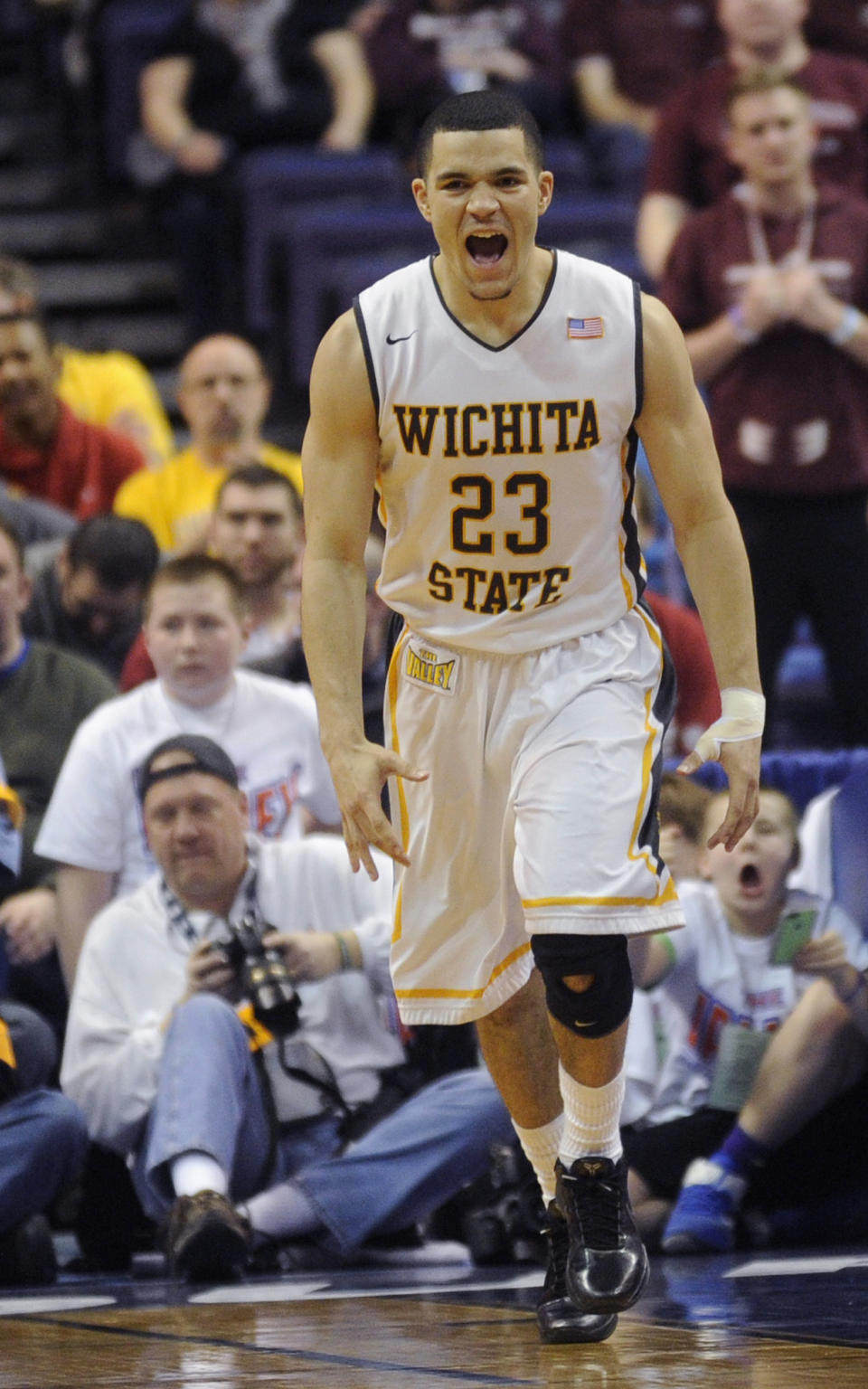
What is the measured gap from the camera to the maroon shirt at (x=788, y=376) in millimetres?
6055

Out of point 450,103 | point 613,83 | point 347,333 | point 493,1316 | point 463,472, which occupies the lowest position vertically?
point 493,1316

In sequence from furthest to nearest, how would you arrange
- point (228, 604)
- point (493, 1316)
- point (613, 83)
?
point (613, 83) → point (228, 604) → point (493, 1316)

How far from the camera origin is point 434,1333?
3.43 m

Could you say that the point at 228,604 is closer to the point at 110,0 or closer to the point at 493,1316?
the point at 493,1316

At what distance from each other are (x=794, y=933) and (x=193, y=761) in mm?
1396

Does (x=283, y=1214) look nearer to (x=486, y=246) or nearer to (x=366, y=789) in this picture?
(x=366, y=789)

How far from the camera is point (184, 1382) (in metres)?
2.93

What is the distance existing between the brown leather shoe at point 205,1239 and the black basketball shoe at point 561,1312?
0.97 metres

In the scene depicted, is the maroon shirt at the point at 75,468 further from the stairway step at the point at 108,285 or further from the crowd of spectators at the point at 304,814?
Answer: the stairway step at the point at 108,285

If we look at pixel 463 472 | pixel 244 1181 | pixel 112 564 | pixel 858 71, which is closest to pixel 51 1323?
pixel 244 1181

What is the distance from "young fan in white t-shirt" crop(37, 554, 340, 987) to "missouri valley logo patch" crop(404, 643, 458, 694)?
194cm

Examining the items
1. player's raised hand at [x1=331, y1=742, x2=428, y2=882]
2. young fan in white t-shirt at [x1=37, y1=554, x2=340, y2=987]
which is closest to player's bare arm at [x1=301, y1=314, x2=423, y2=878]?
player's raised hand at [x1=331, y1=742, x2=428, y2=882]

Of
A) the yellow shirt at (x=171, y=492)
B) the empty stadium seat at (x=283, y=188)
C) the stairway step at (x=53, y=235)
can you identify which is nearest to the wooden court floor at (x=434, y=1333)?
the yellow shirt at (x=171, y=492)

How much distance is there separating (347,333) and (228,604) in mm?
2195
